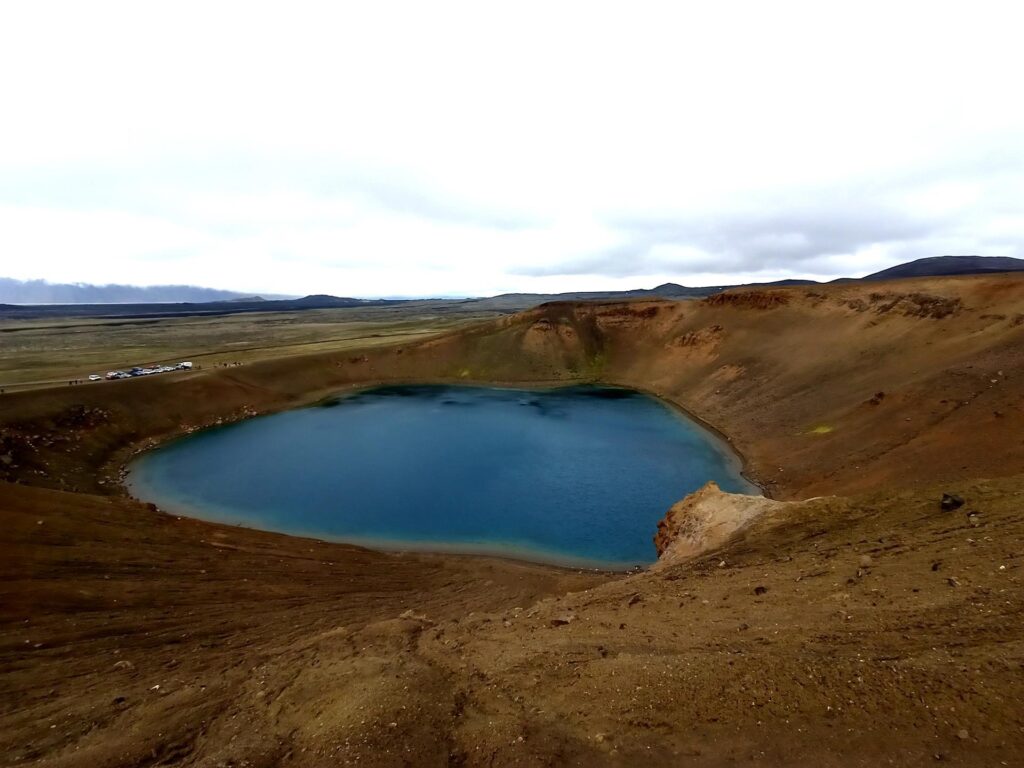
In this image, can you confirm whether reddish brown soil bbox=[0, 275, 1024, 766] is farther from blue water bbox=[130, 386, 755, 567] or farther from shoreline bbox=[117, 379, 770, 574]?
blue water bbox=[130, 386, 755, 567]

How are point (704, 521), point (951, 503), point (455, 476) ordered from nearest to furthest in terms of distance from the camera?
1. point (951, 503)
2. point (704, 521)
3. point (455, 476)

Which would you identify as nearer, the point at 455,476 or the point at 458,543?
the point at 458,543

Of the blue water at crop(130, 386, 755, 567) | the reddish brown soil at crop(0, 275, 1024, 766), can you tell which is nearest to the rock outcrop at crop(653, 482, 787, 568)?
the reddish brown soil at crop(0, 275, 1024, 766)

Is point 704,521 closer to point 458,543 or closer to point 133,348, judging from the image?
point 458,543

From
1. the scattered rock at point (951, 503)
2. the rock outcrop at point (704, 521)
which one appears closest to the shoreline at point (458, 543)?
the rock outcrop at point (704, 521)

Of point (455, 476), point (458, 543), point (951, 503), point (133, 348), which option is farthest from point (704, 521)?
point (133, 348)

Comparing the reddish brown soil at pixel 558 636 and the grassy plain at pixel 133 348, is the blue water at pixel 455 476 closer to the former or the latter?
the reddish brown soil at pixel 558 636
